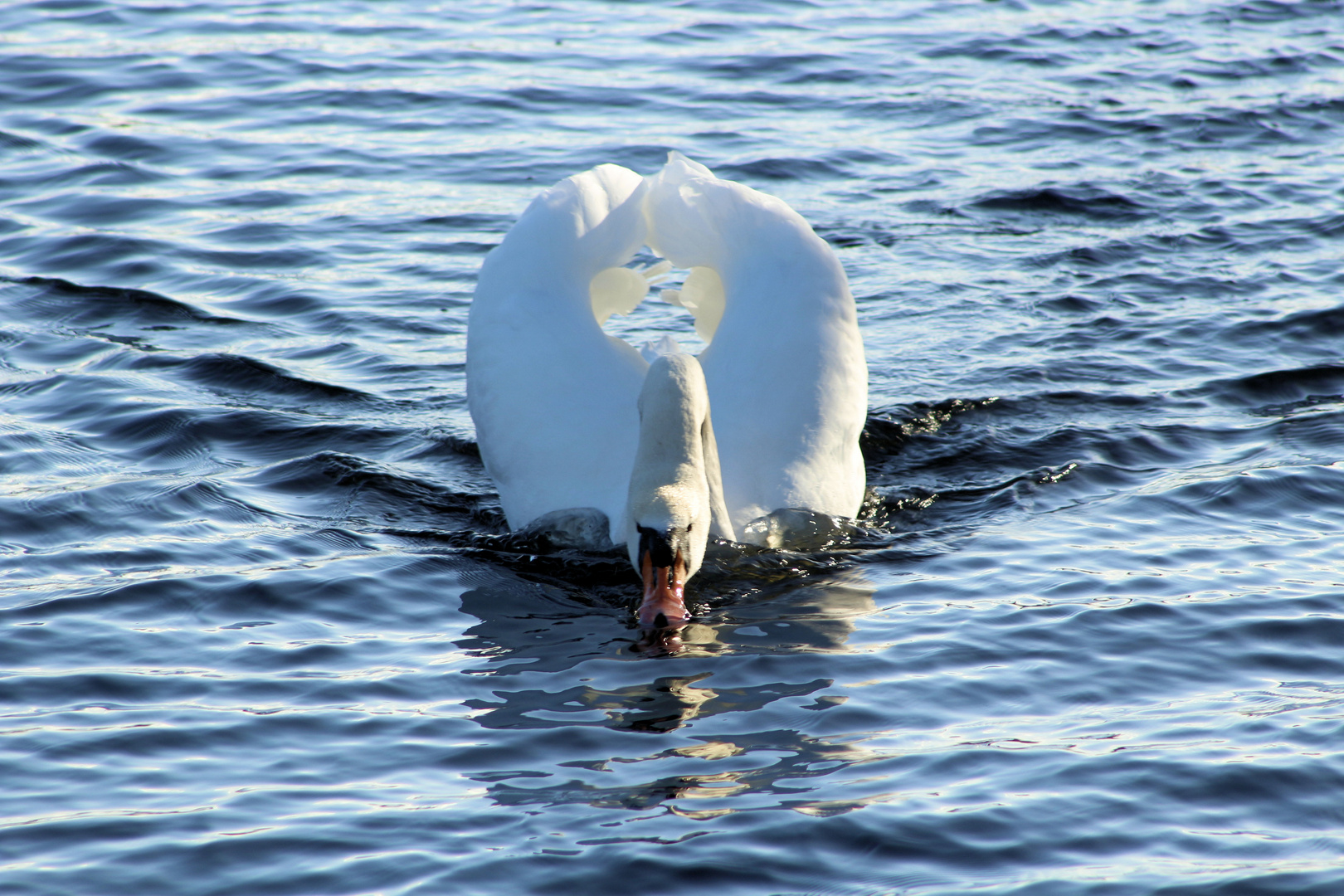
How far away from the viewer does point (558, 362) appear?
7859 millimetres

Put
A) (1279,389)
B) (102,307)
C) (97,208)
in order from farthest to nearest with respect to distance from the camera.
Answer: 1. (97,208)
2. (102,307)
3. (1279,389)

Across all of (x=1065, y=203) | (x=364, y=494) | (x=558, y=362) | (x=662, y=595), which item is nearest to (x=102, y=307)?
(x=364, y=494)

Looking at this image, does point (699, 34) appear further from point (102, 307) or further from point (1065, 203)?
point (102, 307)

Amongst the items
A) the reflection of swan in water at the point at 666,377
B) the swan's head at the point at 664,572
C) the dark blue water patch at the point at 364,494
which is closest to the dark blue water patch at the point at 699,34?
the reflection of swan in water at the point at 666,377

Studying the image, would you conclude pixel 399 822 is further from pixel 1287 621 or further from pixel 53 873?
pixel 1287 621

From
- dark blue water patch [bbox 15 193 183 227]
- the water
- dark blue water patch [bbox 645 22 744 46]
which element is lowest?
the water

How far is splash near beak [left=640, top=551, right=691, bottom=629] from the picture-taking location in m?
6.63

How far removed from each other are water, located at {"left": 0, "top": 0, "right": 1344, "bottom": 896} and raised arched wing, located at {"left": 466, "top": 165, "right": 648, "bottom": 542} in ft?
1.31

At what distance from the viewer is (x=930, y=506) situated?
27.5 ft

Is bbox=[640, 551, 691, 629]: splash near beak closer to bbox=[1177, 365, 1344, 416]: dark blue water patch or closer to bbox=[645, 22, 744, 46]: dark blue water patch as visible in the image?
bbox=[1177, 365, 1344, 416]: dark blue water patch

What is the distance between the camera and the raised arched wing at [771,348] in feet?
24.9

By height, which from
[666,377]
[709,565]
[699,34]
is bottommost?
[709,565]

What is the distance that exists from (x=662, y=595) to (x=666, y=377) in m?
0.98

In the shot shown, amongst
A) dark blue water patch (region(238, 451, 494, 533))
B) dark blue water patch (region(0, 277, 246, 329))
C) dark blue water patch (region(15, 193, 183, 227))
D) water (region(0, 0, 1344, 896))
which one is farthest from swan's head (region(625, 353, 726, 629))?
dark blue water patch (region(15, 193, 183, 227))
